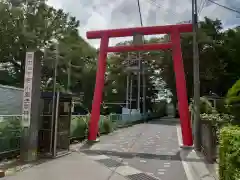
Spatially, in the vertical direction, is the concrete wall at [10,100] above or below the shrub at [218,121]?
above

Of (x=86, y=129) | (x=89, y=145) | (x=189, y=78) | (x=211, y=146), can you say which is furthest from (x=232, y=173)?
(x=189, y=78)

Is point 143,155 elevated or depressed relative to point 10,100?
depressed

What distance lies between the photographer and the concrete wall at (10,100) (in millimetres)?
8030

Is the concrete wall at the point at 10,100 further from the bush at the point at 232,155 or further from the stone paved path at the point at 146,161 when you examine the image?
the bush at the point at 232,155

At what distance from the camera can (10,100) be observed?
8.41m

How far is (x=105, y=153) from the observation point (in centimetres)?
944

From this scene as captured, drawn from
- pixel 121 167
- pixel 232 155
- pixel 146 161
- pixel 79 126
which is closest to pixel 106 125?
pixel 79 126

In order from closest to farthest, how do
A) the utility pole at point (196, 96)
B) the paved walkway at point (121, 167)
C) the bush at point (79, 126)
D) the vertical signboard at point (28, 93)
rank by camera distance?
the paved walkway at point (121, 167) → the vertical signboard at point (28, 93) → the utility pole at point (196, 96) → the bush at point (79, 126)

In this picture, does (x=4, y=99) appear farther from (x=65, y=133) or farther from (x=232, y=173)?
(x=232, y=173)

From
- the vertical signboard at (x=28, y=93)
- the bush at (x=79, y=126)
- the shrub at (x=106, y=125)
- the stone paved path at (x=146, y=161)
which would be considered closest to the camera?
the stone paved path at (x=146, y=161)

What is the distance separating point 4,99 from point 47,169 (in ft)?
9.23

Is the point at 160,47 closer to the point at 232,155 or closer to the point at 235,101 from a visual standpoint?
the point at 235,101

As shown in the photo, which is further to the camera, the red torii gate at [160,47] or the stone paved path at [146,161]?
the red torii gate at [160,47]

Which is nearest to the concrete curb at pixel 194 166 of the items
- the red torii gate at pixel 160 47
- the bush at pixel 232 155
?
the red torii gate at pixel 160 47
